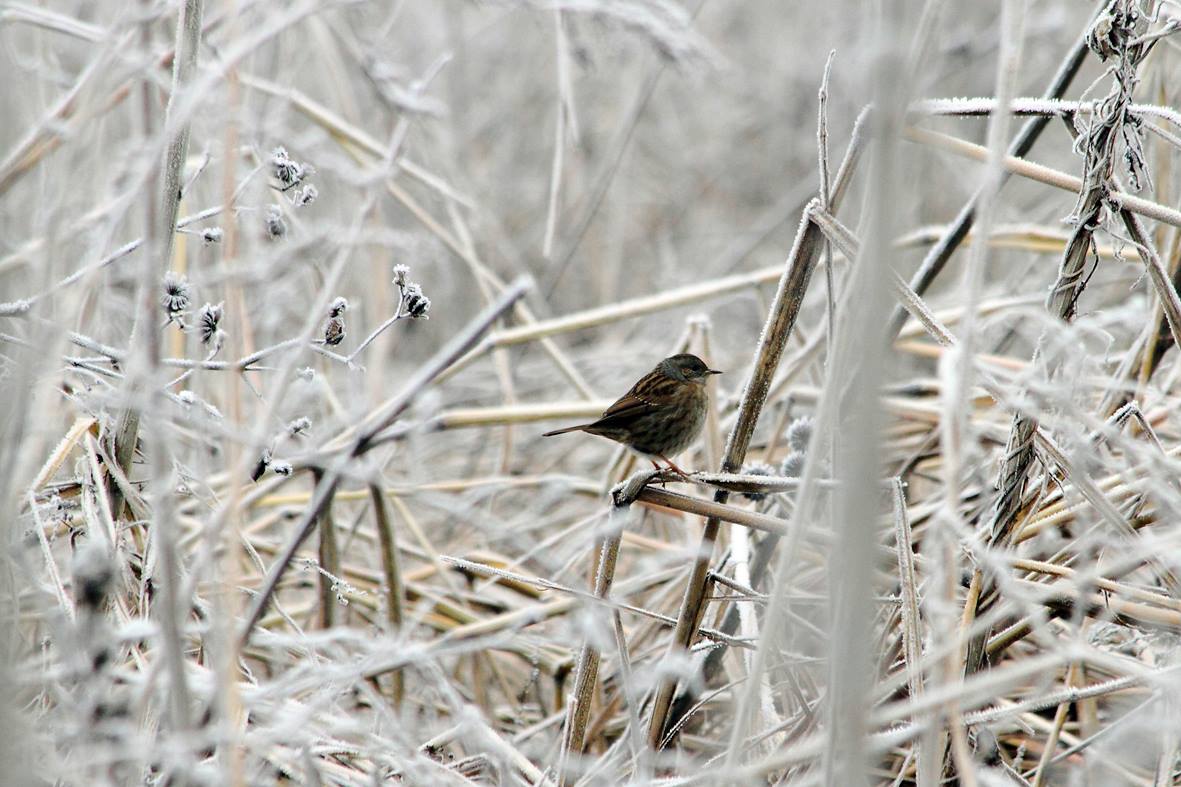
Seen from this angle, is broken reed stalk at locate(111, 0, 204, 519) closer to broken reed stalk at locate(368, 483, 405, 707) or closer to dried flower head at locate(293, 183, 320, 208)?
dried flower head at locate(293, 183, 320, 208)

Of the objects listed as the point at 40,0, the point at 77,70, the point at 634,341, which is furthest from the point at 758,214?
the point at 40,0

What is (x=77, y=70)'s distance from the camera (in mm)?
5996

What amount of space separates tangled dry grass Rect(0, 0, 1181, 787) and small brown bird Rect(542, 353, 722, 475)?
0.20m

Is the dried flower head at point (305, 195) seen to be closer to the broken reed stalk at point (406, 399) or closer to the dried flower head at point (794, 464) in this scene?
the broken reed stalk at point (406, 399)

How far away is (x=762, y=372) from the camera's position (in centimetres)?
219

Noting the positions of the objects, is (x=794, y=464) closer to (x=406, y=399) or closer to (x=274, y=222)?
(x=406, y=399)

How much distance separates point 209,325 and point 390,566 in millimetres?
1076

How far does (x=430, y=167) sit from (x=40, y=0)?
1603 millimetres

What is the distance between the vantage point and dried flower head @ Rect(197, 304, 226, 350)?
1.88 meters

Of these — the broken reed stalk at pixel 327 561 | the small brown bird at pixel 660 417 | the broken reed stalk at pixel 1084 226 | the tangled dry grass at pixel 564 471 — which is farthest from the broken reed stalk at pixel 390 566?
the broken reed stalk at pixel 1084 226

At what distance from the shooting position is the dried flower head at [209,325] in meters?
1.88

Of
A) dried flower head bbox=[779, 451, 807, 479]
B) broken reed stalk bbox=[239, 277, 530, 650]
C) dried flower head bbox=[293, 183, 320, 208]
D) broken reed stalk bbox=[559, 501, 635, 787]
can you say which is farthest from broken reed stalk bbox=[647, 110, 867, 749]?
dried flower head bbox=[293, 183, 320, 208]

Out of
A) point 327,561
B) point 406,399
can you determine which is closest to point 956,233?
point 406,399

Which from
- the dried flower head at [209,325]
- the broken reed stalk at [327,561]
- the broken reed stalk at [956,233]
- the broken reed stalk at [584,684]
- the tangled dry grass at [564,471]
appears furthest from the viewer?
the broken reed stalk at [327,561]
